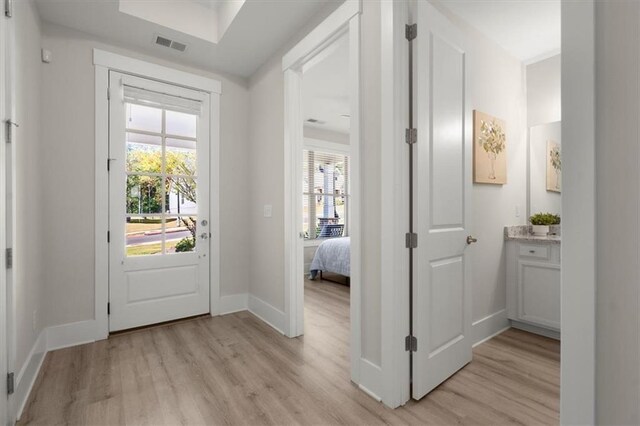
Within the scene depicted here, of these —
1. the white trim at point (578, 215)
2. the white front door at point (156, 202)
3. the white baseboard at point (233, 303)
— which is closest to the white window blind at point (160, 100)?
the white front door at point (156, 202)

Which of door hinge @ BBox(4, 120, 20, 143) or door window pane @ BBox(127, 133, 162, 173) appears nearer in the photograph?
door hinge @ BBox(4, 120, 20, 143)

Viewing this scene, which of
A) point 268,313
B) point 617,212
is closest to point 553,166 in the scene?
point 617,212

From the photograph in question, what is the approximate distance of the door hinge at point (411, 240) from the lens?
1771mm

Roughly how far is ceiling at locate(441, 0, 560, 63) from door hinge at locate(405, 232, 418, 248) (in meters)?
1.82

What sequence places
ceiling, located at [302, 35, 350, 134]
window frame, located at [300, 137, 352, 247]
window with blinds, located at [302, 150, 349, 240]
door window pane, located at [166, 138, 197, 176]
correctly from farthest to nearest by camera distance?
window with blinds, located at [302, 150, 349, 240] → window frame, located at [300, 137, 352, 247] → ceiling, located at [302, 35, 350, 134] → door window pane, located at [166, 138, 197, 176]

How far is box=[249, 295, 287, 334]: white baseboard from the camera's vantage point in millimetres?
2848

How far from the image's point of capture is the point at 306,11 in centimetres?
241

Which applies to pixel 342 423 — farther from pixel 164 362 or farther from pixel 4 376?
pixel 4 376

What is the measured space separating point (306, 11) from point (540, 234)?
2939mm

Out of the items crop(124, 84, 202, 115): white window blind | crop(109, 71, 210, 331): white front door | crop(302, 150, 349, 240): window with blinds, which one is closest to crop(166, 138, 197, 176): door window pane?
crop(109, 71, 210, 331): white front door

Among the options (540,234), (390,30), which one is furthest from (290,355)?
(540,234)

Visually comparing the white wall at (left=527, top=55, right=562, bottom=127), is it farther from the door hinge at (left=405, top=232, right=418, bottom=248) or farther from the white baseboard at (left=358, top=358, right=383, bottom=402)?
the white baseboard at (left=358, top=358, right=383, bottom=402)

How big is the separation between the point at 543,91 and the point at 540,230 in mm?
1355

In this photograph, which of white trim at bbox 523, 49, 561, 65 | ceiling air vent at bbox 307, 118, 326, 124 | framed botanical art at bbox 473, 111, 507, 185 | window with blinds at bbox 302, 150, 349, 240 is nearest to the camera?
framed botanical art at bbox 473, 111, 507, 185
